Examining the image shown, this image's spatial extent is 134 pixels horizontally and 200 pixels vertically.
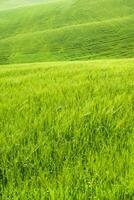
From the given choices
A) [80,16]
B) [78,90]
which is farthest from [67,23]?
[78,90]

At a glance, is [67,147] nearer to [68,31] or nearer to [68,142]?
[68,142]

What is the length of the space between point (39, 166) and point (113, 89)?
8.55 feet

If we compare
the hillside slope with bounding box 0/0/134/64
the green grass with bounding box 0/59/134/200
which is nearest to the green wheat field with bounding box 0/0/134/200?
the green grass with bounding box 0/59/134/200

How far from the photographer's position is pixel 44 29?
7600cm

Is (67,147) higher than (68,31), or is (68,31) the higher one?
(67,147)

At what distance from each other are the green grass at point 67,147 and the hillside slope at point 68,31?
49805 mm

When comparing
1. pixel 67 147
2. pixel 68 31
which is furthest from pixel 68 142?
pixel 68 31

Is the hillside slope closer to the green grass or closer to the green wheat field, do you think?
the green wheat field

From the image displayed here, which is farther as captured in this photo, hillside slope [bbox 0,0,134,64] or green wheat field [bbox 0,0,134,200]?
hillside slope [bbox 0,0,134,64]

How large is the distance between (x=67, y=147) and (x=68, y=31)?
66.4m

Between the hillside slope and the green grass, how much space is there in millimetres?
49805

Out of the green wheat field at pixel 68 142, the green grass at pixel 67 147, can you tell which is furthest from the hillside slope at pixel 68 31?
the green grass at pixel 67 147

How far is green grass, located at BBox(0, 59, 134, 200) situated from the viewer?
2457 mm

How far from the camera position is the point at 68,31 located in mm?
68250
